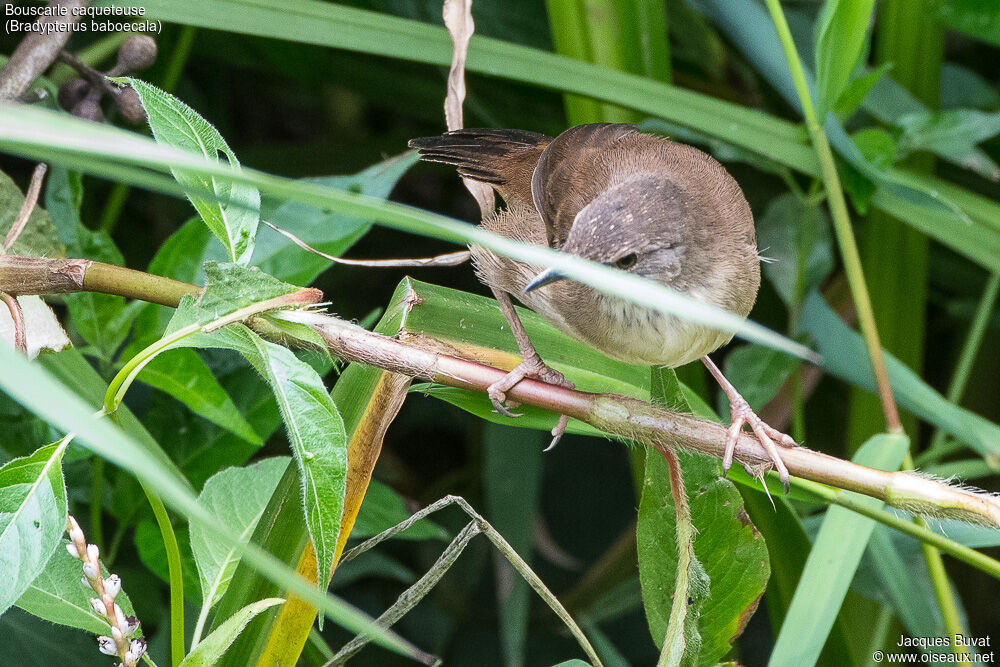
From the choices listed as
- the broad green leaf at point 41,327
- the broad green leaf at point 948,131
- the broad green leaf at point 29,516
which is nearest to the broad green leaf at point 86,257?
the broad green leaf at point 41,327

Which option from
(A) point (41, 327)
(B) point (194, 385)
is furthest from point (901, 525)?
(A) point (41, 327)

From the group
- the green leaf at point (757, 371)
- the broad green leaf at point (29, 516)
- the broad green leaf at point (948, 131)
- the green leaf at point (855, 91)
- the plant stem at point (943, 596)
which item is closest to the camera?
the broad green leaf at point (29, 516)

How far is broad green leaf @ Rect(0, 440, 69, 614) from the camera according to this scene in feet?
2.25

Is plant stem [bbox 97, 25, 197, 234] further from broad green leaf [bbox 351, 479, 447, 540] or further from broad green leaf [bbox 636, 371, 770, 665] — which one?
broad green leaf [bbox 636, 371, 770, 665]

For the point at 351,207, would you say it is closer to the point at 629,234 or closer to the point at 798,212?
the point at 629,234

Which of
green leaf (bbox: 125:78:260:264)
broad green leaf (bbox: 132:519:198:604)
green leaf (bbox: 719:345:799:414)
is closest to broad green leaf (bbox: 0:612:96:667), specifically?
broad green leaf (bbox: 132:519:198:604)

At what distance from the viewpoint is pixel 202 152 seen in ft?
2.82

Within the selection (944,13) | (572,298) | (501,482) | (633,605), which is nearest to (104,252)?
(572,298)

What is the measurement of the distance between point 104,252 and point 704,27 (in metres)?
1.54

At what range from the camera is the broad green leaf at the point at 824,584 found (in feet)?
3.45

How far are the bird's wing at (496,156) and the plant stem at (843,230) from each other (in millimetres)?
470

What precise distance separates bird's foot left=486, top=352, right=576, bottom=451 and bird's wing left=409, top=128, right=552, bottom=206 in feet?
1.34

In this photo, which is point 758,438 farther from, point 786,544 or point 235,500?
point 235,500

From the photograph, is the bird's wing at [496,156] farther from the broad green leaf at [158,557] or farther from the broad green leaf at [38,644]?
the broad green leaf at [38,644]
